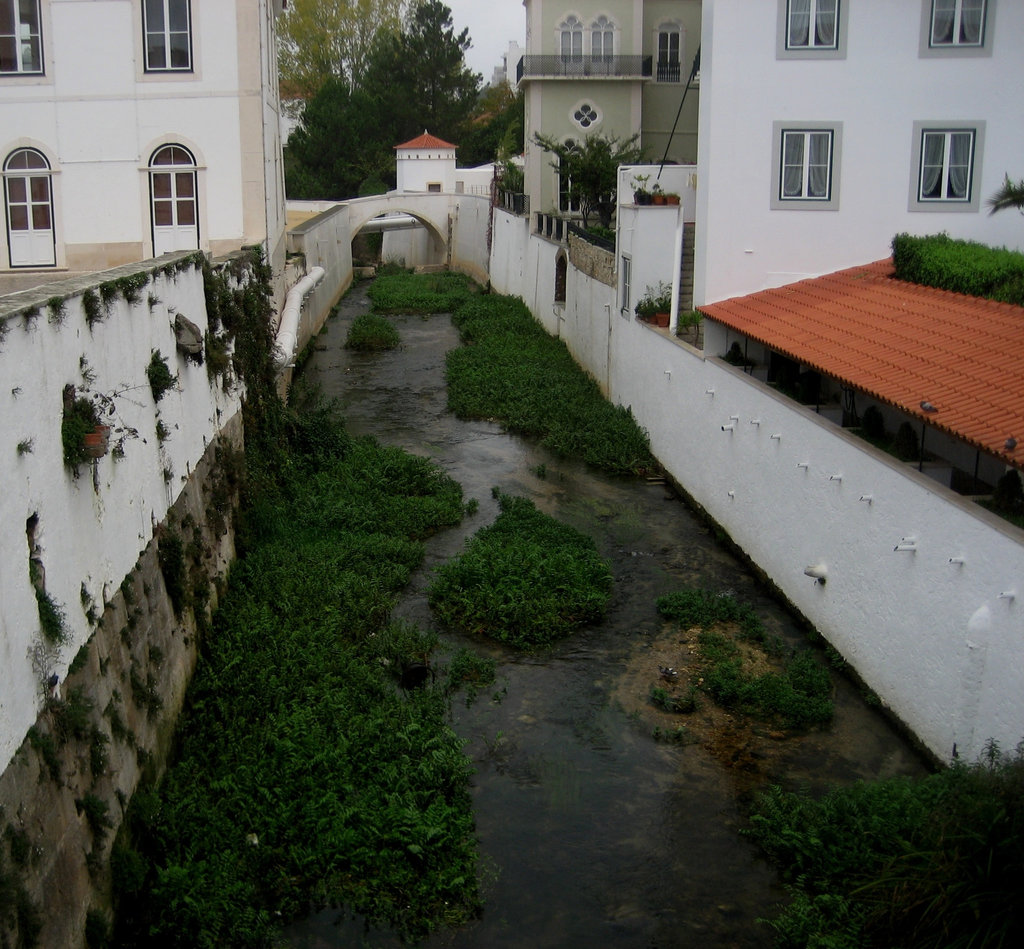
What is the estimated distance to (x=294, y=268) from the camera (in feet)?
87.1

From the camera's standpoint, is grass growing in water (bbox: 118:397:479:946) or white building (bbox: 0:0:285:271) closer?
grass growing in water (bbox: 118:397:479:946)

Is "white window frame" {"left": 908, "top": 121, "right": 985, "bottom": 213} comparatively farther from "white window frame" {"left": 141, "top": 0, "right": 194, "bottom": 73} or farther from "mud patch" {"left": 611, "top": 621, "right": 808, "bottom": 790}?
"white window frame" {"left": 141, "top": 0, "right": 194, "bottom": 73}

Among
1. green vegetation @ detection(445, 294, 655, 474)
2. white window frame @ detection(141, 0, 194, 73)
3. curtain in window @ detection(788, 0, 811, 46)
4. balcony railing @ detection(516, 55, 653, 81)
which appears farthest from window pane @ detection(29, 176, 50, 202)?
balcony railing @ detection(516, 55, 653, 81)

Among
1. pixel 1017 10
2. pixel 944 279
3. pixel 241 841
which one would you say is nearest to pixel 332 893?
pixel 241 841

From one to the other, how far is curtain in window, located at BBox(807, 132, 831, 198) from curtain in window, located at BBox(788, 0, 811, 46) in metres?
1.37

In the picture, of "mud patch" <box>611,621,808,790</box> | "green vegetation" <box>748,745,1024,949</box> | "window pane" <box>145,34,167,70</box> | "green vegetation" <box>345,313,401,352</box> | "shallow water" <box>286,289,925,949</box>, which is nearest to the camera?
"green vegetation" <box>748,745,1024,949</box>

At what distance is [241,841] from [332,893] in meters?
0.82

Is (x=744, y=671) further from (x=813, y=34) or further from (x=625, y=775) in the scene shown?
(x=813, y=34)

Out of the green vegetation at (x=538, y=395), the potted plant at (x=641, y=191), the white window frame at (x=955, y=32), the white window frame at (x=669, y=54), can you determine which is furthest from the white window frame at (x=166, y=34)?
the white window frame at (x=669, y=54)

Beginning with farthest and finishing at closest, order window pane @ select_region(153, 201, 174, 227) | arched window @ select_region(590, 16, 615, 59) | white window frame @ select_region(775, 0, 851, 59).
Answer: arched window @ select_region(590, 16, 615, 59), window pane @ select_region(153, 201, 174, 227), white window frame @ select_region(775, 0, 851, 59)

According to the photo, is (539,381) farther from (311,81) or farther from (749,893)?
(311,81)

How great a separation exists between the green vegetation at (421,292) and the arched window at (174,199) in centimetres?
1730

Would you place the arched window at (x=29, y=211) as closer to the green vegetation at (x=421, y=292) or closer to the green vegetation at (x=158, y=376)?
the green vegetation at (x=158, y=376)

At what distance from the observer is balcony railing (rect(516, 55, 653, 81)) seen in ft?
111
